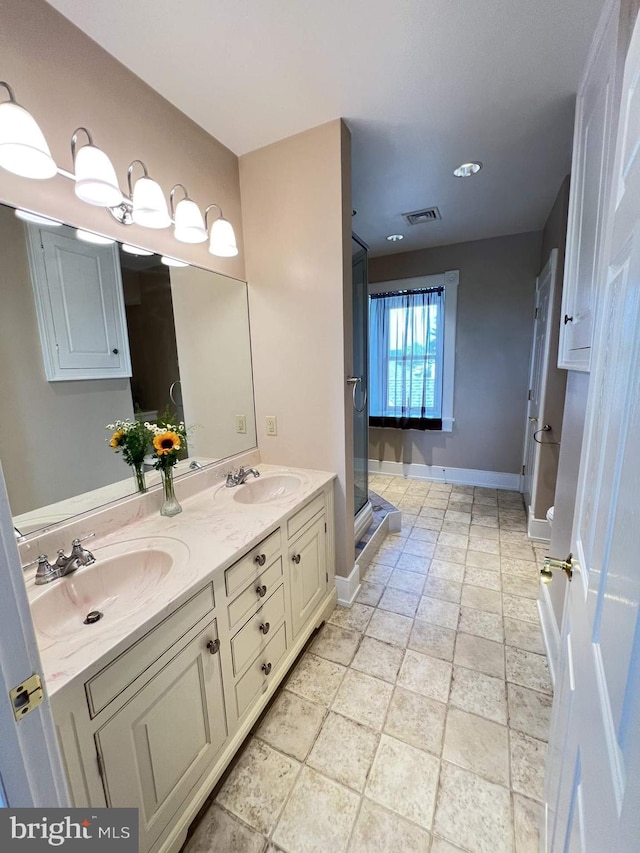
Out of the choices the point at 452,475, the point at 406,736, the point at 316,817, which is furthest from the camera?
the point at 452,475

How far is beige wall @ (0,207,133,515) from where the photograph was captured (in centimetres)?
107

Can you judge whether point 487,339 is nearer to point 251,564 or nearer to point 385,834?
point 251,564

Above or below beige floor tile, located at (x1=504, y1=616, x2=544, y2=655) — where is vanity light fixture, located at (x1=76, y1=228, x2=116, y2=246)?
above

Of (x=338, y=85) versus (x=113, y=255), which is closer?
(x=113, y=255)

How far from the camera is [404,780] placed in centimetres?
119

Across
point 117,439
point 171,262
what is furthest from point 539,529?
point 171,262

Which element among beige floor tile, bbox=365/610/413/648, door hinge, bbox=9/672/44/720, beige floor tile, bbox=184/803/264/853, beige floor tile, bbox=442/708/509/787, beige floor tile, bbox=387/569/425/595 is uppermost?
door hinge, bbox=9/672/44/720

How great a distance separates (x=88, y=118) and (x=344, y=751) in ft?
8.27

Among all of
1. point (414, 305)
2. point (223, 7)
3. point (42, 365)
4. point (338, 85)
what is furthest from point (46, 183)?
point (414, 305)

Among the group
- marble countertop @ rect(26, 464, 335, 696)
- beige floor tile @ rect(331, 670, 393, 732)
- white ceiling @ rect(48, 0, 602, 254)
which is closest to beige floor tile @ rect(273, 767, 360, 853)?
beige floor tile @ rect(331, 670, 393, 732)

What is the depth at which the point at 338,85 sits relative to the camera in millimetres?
1456

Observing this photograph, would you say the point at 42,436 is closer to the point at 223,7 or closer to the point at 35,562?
the point at 35,562

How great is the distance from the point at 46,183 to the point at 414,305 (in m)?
3.28

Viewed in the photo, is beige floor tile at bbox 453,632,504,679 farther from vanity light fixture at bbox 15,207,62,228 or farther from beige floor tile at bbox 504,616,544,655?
vanity light fixture at bbox 15,207,62,228
